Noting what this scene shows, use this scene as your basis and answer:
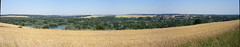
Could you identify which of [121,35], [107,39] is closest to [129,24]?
[121,35]

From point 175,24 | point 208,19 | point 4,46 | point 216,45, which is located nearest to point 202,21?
point 208,19

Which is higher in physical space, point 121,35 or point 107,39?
point 107,39

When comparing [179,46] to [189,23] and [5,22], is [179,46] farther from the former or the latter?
[5,22]

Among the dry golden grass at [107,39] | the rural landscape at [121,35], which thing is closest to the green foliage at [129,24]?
the rural landscape at [121,35]

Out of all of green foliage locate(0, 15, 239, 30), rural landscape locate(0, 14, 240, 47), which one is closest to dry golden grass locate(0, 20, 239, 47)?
rural landscape locate(0, 14, 240, 47)

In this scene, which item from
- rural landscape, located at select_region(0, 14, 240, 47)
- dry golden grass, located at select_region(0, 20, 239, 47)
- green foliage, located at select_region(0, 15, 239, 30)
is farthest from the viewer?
green foliage, located at select_region(0, 15, 239, 30)

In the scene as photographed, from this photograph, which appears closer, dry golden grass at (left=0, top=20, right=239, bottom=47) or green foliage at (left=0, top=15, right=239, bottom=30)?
dry golden grass at (left=0, top=20, right=239, bottom=47)

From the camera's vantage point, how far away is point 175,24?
27.3 m

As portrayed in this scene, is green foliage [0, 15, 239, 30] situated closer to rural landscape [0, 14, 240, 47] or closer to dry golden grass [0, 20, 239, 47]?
rural landscape [0, 14, 240, 47]

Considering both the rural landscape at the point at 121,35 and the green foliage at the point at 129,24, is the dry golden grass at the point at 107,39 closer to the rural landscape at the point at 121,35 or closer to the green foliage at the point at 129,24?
the rural landscape at the point at 121,35

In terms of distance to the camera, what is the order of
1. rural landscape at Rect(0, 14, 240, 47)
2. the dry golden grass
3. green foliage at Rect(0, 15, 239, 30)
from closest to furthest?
1. the dry golden grass
2. rural landscape at Rect(0, 14, 240, 47)
3. green foliage at Rect(0, 15, 239, 30)

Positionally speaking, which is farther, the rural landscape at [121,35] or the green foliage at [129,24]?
the green foliage at [129,24]

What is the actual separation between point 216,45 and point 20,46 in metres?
3.87

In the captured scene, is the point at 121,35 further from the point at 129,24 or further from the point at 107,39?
the point at 129,24
